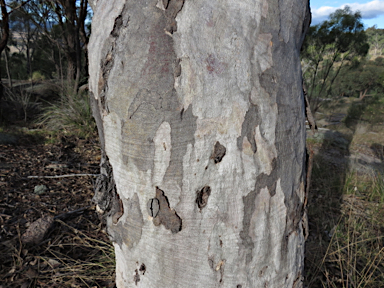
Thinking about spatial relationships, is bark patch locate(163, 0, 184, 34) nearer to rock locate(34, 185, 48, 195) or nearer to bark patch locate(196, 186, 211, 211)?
bark patch locate(196, 186, 211, 211)

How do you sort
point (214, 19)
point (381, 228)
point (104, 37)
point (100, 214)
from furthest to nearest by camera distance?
point (381, 228), point (100, 214), point (104, 37), point (214, 19)

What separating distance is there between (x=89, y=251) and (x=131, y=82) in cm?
167

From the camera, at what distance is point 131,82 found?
34.7 inches

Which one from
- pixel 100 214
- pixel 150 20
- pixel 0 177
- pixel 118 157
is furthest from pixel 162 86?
pixel 0 177

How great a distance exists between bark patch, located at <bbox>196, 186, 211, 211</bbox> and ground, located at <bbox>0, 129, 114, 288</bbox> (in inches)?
25.3

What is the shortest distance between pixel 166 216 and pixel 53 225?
171cm

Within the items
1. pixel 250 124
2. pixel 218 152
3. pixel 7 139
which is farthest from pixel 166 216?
pixel 7 139

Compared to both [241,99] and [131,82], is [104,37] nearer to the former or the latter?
[131,82]

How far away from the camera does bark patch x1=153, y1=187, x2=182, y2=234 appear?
906mm

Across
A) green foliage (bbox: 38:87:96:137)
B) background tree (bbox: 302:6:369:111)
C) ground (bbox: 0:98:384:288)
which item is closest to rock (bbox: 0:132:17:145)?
ground (bbox: 0:98:384:288)

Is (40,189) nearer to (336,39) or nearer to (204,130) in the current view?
(204,130)

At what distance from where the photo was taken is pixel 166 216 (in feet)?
3.01

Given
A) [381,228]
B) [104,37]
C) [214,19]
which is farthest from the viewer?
[381,228]

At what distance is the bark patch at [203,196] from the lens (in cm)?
87
